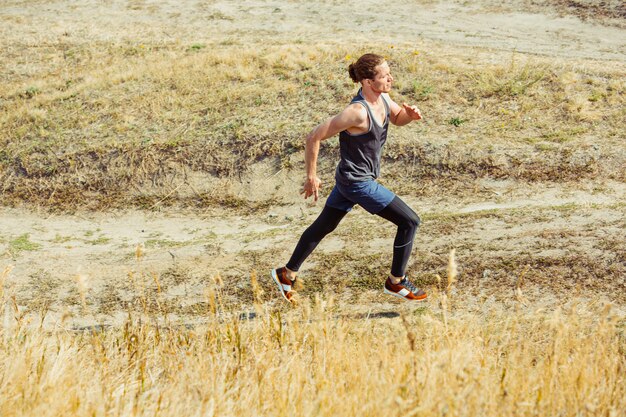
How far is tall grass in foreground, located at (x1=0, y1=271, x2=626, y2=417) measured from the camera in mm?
3621

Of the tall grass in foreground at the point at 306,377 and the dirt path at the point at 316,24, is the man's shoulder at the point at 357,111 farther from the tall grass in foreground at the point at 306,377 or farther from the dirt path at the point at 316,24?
the dirt path at the point at 316,24

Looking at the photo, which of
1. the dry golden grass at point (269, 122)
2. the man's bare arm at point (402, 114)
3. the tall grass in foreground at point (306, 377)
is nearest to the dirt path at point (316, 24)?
the dry golden grass at point (269, 122)

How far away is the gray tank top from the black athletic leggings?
358 millimetres

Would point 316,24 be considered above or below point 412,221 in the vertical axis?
above

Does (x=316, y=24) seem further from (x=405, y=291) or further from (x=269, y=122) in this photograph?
(x=405, y=291)

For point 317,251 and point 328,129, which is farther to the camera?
point 317,251

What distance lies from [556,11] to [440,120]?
1060cm

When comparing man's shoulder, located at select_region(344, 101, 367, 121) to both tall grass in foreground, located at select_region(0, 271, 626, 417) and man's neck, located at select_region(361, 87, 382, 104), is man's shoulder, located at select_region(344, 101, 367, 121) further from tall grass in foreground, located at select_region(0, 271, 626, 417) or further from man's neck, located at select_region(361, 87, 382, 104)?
tall grass in foreground, located at select_region(0, 271, 626, 417)

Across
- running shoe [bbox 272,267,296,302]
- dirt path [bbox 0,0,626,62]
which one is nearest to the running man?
A: running shoe [bbox 272,267,296,302]

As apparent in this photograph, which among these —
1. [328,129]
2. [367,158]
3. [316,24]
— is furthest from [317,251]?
[316,24]

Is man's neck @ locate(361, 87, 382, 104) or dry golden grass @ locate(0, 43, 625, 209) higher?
man's neck @ locate(361, 87, 382, 104)

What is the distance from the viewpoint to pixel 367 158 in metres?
5.91

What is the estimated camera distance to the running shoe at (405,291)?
639 centimetres

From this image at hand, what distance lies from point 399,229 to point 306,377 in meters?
2.32
